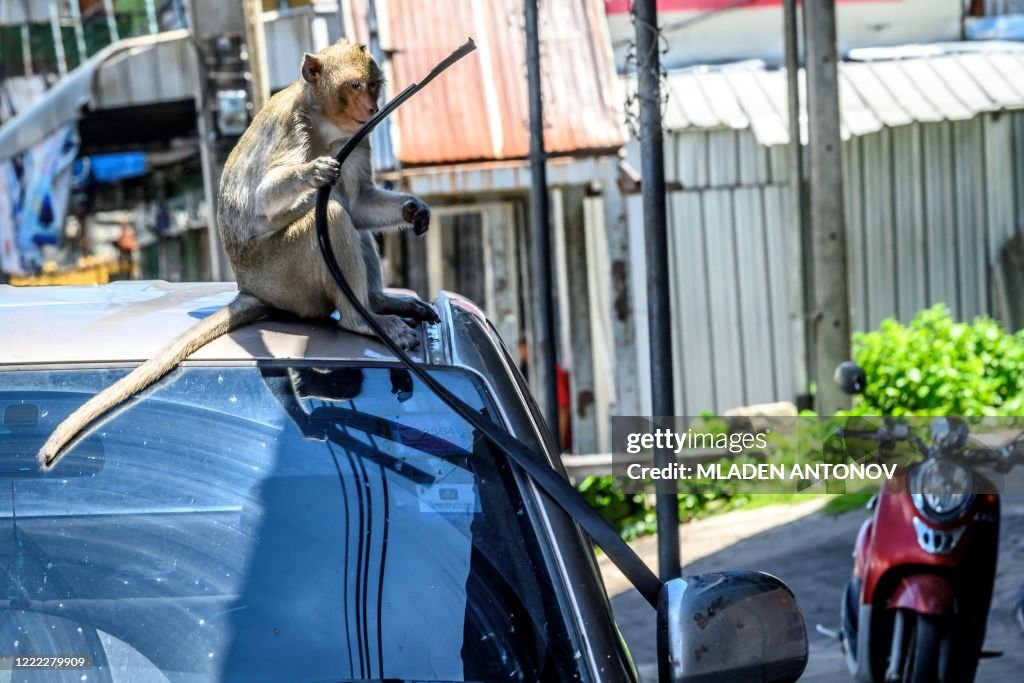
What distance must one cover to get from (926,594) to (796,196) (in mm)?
5349

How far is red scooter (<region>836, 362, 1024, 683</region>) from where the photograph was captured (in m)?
4.50

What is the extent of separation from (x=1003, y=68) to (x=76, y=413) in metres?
9.52

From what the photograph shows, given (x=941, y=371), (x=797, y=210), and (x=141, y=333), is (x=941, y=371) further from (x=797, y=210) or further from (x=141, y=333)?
(x=141, y=333)

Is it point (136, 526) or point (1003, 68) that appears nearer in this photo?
point (136, 526)

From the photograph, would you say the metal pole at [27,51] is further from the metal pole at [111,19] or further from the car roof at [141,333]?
the car roof at [141,333]

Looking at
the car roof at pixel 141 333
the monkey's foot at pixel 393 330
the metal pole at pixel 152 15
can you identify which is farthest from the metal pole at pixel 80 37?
the monkey's foot at pixel 393 330

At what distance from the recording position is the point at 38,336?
2508 mm

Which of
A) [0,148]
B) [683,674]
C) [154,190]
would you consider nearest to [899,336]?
[683,674]

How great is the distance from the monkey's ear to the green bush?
5709 millimetres

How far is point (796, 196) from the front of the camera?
9.49 m

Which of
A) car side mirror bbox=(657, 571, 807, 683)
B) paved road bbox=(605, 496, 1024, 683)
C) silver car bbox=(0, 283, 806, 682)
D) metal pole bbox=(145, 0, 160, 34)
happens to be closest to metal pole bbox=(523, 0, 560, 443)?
paved road bbox=(605, 496, 1024, 683)

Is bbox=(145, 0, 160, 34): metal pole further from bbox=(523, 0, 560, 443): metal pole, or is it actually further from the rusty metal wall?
bbox=(523, 0, 560, 443): metal pole

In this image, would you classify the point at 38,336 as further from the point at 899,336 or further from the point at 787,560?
the point at 899,336

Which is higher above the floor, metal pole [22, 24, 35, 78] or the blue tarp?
metal pole [22, 24, 35, 78]
